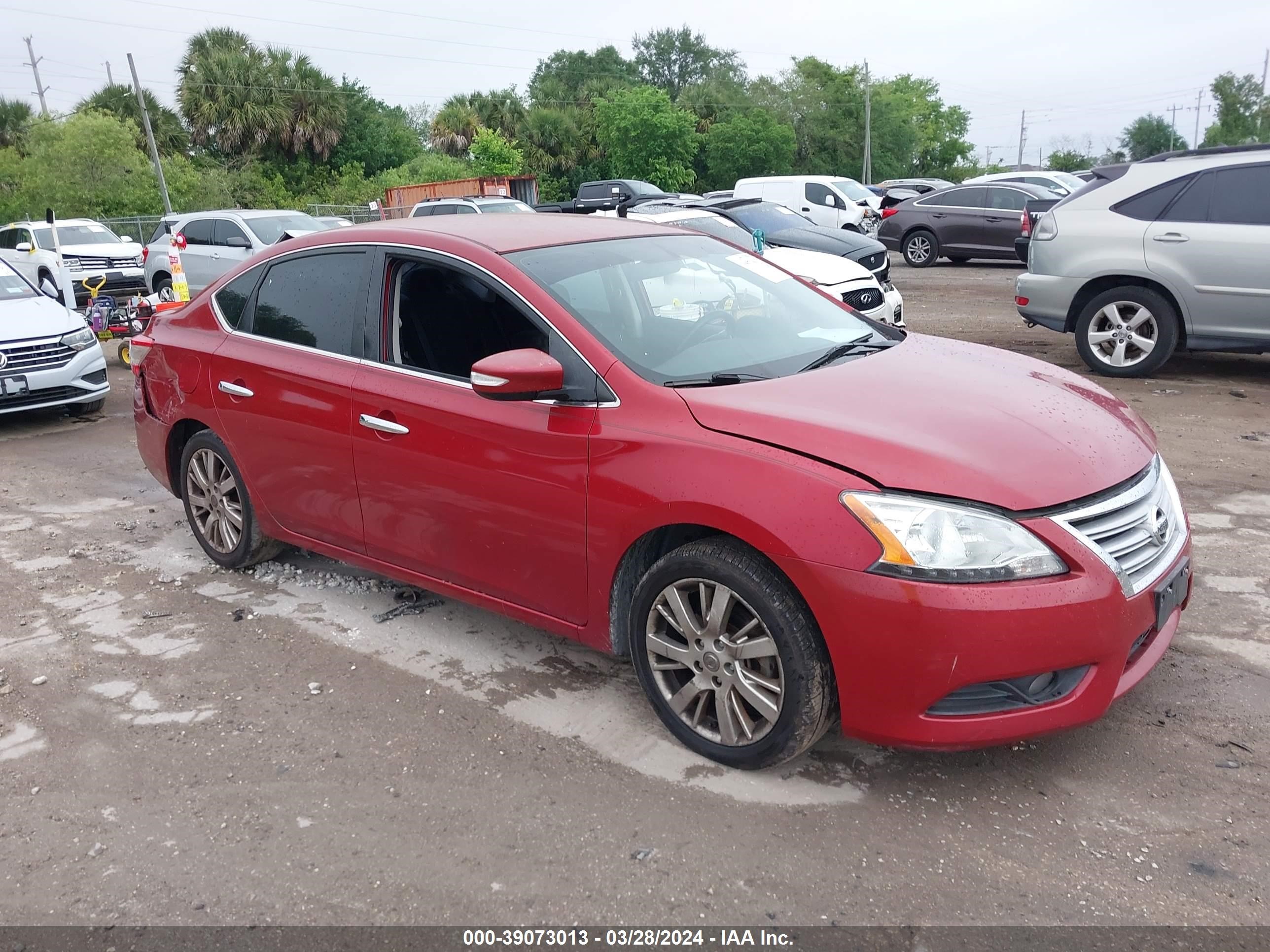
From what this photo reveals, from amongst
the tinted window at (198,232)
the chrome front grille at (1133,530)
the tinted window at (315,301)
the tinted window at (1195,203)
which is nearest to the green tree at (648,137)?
the tinted window at (198,232)

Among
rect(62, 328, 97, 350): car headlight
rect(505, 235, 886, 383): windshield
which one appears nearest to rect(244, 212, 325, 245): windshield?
rect(62, 328, 97, 350): car headlight

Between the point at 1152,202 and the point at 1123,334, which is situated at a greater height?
the point at 1152,202

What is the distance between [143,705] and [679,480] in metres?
2.31

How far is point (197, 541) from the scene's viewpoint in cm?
567

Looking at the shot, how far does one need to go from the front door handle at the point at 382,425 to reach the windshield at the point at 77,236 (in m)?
18.6

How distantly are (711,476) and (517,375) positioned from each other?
74 centimetres

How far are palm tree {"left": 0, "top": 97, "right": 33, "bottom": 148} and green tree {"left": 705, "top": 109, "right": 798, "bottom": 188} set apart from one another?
30490 millimetres

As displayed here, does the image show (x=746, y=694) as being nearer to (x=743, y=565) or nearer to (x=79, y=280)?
(x=743, y=565)

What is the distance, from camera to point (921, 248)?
20344 millimetres

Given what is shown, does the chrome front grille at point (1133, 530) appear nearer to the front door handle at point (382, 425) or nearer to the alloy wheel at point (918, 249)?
the front door handle at point (382, 425)

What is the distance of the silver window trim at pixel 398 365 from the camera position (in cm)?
358


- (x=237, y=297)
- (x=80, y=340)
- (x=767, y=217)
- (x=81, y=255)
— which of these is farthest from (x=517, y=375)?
(x=81, y=255)

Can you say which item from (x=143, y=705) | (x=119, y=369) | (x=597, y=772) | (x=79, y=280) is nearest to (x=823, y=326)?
(x=597, y=772)

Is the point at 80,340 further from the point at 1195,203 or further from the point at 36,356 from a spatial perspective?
the point at 1195,203
